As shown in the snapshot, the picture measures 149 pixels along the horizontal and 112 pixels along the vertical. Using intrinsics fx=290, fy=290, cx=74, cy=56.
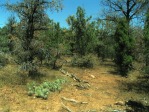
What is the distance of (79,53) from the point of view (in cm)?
3031

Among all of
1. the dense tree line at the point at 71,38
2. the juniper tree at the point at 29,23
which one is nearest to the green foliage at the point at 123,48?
the dense tree line at the point at 71,38

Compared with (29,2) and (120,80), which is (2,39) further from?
(120,80)

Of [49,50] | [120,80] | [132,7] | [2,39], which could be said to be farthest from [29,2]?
[132,7]

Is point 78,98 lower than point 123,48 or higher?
lower

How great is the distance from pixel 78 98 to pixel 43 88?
2.16 meters

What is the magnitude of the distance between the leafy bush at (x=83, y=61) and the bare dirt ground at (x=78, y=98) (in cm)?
522

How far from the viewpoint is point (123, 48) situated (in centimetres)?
2750

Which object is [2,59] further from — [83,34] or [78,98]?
[83,34]

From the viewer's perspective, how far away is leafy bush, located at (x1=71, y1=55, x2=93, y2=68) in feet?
95.4

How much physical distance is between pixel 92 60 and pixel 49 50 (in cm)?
949

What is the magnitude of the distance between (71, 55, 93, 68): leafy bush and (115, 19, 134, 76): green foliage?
2.74m

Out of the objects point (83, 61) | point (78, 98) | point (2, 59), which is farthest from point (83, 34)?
point (78, 98)

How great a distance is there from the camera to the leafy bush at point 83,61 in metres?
29.1

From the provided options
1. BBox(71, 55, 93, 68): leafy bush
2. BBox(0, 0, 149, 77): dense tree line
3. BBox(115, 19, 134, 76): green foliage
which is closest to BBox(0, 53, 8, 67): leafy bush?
BBox(0, 0, 149, 77): dense tree line
